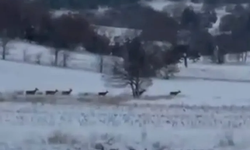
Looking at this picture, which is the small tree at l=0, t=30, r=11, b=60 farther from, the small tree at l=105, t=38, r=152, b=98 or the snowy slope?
the small tree at l=105, t=38, r=152, b=98

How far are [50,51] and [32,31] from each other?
16cm

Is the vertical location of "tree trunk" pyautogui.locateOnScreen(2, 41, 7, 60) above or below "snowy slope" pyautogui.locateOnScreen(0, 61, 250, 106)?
above

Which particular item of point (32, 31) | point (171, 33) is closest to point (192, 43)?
point (171, 33)

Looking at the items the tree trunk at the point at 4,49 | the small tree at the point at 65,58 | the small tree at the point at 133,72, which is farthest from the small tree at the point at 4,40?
the small tree at the point at 133,72

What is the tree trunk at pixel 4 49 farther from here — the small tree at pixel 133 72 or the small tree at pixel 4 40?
the small tree at pixel 133 72

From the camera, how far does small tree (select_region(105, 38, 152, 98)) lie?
343 cm

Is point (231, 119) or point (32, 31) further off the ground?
point (32, 31)

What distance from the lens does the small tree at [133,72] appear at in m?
3.43

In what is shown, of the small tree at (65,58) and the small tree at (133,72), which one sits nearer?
the small tree at (65,58)

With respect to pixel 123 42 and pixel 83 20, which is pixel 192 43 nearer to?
pixel 123 42

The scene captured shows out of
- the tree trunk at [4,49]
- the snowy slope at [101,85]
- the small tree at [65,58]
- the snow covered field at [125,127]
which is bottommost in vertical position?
the snow covered field at [125,127]

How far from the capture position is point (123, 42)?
3.43 m

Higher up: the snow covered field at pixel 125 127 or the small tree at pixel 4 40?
the small tree at pixel 4 40

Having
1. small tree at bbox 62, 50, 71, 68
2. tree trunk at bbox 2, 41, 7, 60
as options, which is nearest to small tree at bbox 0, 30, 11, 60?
tree trunk at bbox 2, 41, 7, 60
